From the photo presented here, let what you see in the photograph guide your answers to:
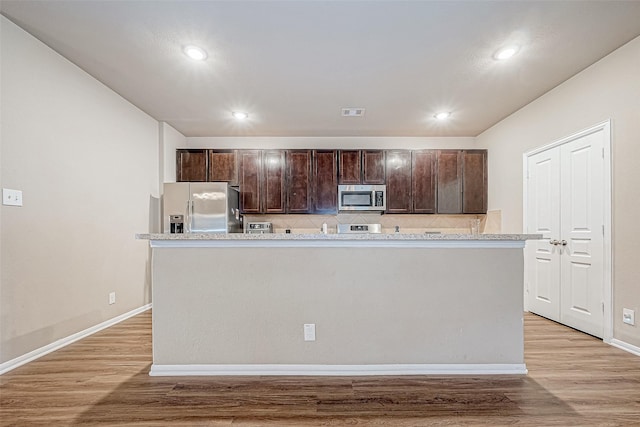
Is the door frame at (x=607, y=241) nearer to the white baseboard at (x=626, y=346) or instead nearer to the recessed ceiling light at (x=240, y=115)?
the white baseboard at (x=626, y=346)

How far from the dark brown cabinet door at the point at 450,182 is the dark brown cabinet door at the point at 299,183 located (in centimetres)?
210

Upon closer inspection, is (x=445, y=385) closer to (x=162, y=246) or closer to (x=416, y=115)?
(x=162, y=246)


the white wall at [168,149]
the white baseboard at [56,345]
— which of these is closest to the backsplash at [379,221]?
the white wall at [168,149]

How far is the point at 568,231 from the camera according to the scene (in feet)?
10.8

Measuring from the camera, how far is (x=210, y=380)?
2121 mm

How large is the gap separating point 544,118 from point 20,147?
5.10 m

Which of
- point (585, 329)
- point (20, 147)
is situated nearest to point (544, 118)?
point (585, 329)

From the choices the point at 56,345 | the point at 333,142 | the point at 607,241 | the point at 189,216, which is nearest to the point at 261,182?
the point at 189,216

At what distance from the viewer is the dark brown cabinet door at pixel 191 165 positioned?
192 inches

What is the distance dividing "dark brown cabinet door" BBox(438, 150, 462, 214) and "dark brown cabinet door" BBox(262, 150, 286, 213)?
8.27ft

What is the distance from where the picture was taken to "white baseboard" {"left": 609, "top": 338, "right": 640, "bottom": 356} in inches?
99.9

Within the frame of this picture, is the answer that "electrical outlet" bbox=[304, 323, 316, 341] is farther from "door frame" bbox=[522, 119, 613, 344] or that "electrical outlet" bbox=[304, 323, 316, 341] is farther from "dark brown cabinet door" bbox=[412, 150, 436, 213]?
"dark brown cabinet door" bbox=[412, 150, 436, 213]

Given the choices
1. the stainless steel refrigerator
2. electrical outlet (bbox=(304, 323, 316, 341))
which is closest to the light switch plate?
the stainless steel refrigerator

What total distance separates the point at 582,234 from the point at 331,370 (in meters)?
2.84
